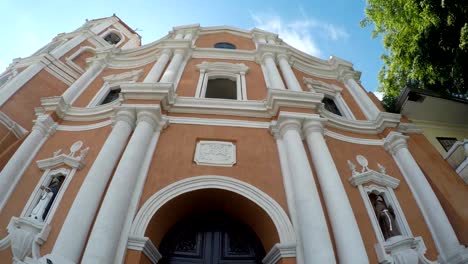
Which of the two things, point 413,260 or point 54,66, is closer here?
point 413,260

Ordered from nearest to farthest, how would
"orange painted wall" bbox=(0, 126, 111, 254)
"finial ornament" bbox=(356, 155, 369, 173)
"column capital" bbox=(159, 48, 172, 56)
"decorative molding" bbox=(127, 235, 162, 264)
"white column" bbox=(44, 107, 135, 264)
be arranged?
"white column" bbox=(44, 107, 135, 264)
"decorative molding" bbox=(127, 235, 162, 264)
"orange painted wall" bbox=(0, 126, 111, 254)
"finial ornament" bbox=(356, 155, 369, 173)
"column capital" bbox=(159, 48, 172, 56)

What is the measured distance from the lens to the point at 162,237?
707 cm

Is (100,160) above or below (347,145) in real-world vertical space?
below

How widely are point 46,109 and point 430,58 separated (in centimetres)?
1281

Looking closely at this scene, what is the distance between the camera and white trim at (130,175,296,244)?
20.7 ft

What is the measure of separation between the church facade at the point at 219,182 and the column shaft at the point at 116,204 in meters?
0.03

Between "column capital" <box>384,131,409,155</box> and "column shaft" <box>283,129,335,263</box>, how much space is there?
327cm

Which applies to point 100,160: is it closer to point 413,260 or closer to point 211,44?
point 413,260

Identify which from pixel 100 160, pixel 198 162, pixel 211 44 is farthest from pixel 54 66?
pixel 198 162

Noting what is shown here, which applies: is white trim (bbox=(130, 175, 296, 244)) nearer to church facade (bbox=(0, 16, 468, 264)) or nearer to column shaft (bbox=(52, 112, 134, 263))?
church facade (bbox=(0, 16, 468, 264))

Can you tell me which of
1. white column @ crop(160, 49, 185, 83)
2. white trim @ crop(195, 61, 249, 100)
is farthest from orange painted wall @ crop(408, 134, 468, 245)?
white column @ crop(160, 49, 185, 83)

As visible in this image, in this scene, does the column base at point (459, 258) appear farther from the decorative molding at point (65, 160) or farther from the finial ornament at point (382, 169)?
the decorative molding at point (65, 160)

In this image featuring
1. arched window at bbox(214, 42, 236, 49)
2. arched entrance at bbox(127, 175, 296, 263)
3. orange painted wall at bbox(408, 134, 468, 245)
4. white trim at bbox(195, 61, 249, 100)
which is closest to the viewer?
arched entrance at bbox(127, 175, 296, 263)

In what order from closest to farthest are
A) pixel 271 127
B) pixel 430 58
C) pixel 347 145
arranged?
pixel 271 127 < pixel 347 145 < pixel 430 58
